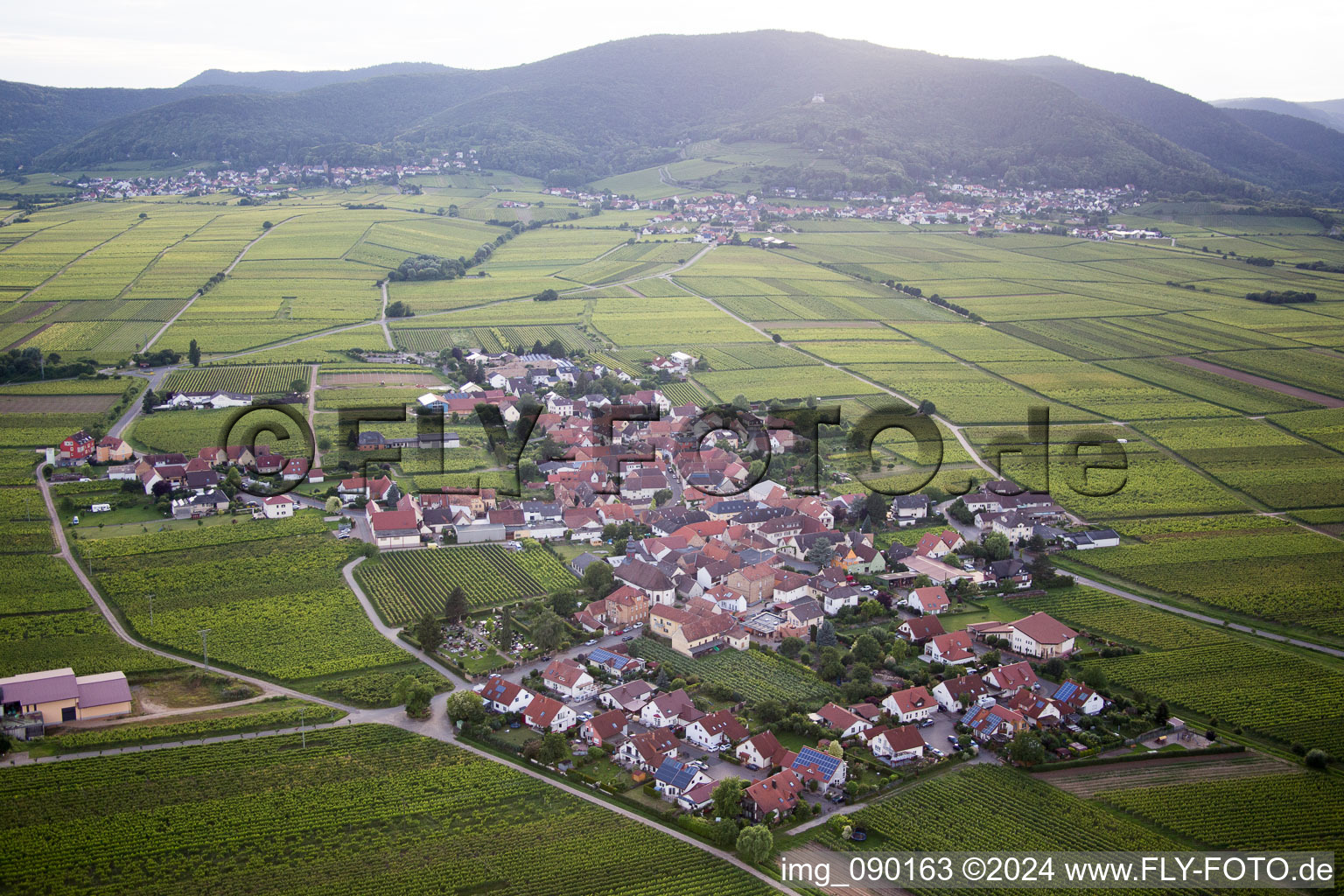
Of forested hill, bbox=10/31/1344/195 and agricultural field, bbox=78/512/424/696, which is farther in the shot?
forested hill, bbox=10/31/1344/195

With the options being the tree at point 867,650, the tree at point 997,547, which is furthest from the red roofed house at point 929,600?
the tree at point 867,650

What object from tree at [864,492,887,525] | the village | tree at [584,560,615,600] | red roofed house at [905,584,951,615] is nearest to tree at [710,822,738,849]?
the village

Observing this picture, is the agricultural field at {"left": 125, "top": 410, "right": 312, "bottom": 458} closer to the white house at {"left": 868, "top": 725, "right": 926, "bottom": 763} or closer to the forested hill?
the white house at {"left": 868, "top": 725, "right": 926, "bottom": 763}

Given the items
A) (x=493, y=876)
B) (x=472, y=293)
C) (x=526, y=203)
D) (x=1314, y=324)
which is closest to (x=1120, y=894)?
(x=493, y=876)

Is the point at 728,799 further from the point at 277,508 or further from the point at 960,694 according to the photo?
the point at 277,508

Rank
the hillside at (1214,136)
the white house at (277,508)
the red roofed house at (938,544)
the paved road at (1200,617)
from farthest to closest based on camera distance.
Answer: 1. the hillside at (1214,136)
2. the white house at (277,508)
3. the red roofed house at (938,544)
4. the paved road at (1200,617)

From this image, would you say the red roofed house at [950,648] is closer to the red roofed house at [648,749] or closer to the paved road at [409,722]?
the red roofed house at [648,749]
